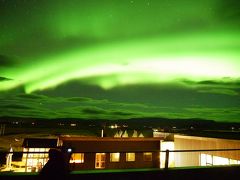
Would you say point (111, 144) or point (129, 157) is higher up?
point (111, 144)

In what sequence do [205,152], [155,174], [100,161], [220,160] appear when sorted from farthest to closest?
[100,161], [205,152], [220,160], [155,174]

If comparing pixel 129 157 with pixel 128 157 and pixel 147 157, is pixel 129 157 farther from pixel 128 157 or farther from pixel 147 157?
pixel 147 157

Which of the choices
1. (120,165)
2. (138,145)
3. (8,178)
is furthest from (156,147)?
(8,178)

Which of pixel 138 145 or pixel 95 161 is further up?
pixel 138 145

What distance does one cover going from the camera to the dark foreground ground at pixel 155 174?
19.3ft

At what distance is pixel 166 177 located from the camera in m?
7.01

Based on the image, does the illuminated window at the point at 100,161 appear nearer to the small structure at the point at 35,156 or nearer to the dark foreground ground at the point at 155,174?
the small structure at the point at 35,156

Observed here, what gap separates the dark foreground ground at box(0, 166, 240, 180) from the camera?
590 cm

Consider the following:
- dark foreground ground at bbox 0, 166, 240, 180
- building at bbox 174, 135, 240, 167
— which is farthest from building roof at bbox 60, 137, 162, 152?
dark foreground ground at bbox 0, 166, 240, 180

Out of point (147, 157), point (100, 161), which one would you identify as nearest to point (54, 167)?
point (100, 161)

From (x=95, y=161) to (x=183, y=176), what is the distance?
1631 cm

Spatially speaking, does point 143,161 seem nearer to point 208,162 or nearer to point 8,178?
point 208,162

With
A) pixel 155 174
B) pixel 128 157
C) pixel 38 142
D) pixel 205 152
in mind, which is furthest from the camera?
pixel 128 157

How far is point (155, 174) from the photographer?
697 centimetres
